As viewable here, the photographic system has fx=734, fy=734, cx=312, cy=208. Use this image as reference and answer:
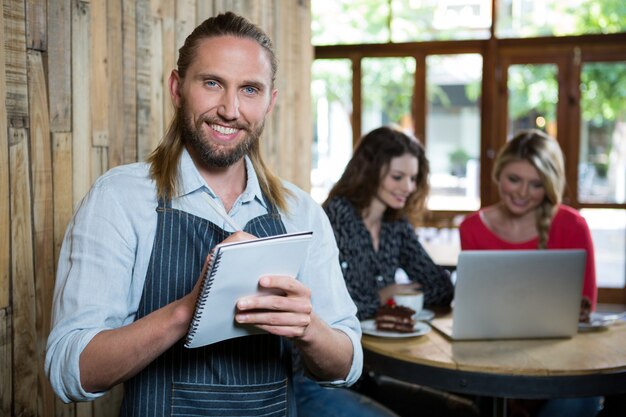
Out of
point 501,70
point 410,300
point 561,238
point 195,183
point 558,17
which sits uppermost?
point 558,17

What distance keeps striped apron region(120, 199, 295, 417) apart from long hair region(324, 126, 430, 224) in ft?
5.42

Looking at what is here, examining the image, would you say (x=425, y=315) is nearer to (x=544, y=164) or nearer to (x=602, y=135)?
(x=544, y=164)

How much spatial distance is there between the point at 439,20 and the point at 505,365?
5.87 metres

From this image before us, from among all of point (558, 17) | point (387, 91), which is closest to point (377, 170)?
point (387, 91)

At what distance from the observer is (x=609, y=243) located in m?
7.38

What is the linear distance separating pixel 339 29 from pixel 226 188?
626 centimetres

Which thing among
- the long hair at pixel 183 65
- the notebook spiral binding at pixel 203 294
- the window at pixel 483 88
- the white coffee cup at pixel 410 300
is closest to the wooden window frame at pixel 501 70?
the window at pixel 483 88

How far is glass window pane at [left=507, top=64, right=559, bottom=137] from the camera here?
7.37 metres

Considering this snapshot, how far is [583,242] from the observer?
336cm

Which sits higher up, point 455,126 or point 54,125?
point 455,126

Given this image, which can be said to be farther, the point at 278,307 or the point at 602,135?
the point at 602,135

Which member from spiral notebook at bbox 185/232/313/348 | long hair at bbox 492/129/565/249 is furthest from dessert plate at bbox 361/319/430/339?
spiral notebook at bbox 185/232/313/348

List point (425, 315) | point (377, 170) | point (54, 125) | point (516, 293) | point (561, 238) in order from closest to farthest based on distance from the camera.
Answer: point (54, 125)
point (516, 293)
point (425, 315)
point (377, 170)
point (561, 238)

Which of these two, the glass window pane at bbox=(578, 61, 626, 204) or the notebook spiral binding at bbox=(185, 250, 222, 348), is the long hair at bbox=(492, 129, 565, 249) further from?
the glass window pane at bbox=(578, 61, 626, 204)
